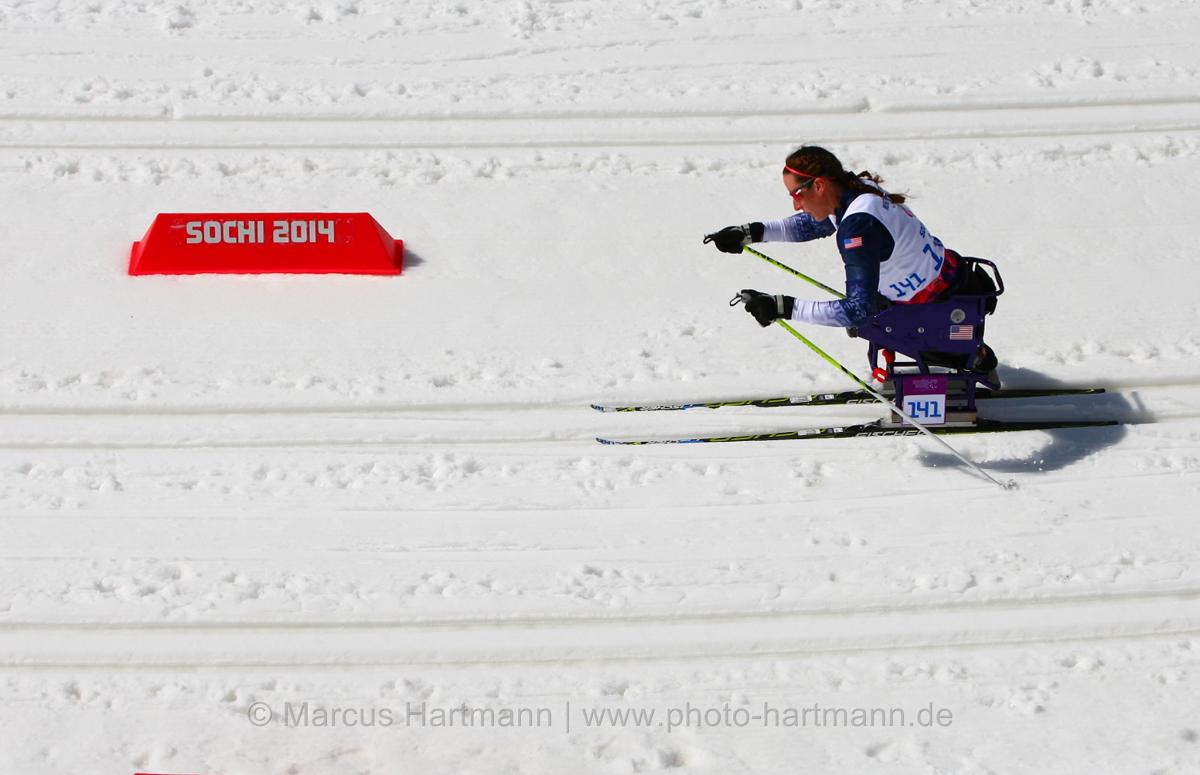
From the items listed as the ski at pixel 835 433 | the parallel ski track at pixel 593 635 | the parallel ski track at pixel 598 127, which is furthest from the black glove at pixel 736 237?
the parallel ski track at pixel 598 127

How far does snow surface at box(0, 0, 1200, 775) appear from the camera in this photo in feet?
20.4

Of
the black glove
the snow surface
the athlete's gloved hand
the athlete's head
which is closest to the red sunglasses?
the athlete's head

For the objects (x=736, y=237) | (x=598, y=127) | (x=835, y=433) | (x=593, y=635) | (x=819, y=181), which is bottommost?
(x=593, y=635)

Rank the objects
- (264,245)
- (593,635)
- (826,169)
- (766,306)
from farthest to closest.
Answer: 1. (264,245)
2. (826,169)
3. (766,306)
4. (593,635)

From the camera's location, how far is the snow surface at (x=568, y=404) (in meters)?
6.23

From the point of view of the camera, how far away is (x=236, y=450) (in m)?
7.57

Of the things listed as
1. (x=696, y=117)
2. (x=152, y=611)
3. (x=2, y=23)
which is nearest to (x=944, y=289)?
(x=696, y=117)

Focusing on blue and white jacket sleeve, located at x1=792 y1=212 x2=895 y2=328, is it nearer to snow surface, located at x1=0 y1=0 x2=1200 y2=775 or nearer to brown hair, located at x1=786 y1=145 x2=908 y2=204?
brown hair, located at x1=786 y1=145 x2=908 y2=204

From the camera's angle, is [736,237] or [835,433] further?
[736,237]

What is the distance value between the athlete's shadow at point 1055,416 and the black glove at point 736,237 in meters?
1.42

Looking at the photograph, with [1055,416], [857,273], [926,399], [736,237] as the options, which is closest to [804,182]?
[857,273]

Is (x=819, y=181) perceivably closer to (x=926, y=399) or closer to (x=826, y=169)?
(x=826, y=169)

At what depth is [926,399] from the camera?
7543 millimetres

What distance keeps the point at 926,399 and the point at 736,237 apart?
1284mm
